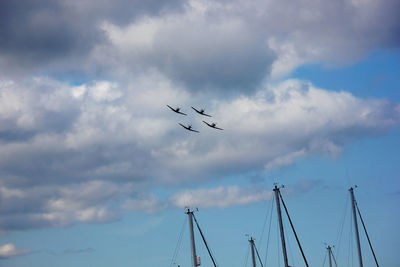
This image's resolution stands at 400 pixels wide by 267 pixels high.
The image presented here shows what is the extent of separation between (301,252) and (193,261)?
58.4 ft

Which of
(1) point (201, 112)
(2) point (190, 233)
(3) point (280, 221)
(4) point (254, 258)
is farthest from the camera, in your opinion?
(4) point (254, 258)

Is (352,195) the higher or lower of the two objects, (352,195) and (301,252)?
the higher

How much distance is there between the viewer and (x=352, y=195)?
97062 mm

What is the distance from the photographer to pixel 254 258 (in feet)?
382

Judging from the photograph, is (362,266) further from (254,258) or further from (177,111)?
(177,111)

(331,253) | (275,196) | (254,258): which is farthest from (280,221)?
(331,253)

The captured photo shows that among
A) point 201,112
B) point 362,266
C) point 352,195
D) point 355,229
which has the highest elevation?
point 201,112

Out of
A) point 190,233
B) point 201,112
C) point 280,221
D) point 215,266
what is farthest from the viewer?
point 215,266

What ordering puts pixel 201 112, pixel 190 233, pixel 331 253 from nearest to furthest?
pixel 201 112 → pixel 190 233 → pixel 331 253

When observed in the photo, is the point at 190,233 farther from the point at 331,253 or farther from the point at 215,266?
the point at 331,253

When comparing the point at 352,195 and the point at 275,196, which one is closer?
the point at 275,196

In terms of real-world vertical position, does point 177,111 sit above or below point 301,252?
above

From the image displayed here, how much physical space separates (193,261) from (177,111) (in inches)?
961

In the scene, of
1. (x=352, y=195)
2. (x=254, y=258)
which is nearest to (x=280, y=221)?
(x=352, y=195)
